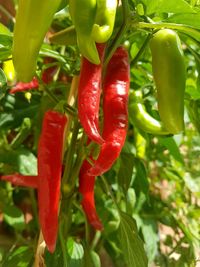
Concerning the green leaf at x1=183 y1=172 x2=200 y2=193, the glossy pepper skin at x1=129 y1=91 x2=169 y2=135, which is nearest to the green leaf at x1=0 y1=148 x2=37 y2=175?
the glossy pepper skin at x1=129 y1=91 x2=169 y2=135

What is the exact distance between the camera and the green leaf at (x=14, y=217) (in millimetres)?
1027

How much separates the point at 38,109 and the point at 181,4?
1.63ft

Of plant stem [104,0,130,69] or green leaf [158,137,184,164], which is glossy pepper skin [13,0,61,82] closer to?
plant stem [104,0,130,69]

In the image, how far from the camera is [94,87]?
63 cm

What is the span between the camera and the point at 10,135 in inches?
47.0

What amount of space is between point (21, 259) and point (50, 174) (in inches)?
9.2

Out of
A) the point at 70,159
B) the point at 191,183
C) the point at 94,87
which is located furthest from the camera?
the point at 191,183

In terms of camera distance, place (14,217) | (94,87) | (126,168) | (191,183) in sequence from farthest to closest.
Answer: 1. (191,183)
2. (14,217)
3. (126,168)
4. (94,87)

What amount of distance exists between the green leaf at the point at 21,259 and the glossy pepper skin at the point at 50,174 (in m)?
0.19

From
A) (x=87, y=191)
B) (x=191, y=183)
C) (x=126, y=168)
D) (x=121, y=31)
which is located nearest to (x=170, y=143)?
(x=126, y=168)

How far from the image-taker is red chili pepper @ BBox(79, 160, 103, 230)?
2.65ft

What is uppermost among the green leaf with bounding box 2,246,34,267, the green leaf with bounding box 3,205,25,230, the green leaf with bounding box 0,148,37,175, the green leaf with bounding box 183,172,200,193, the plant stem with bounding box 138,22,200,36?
the plant stem with bounding box 138,22,200,36

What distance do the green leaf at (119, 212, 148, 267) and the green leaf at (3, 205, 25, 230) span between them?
0.29 m

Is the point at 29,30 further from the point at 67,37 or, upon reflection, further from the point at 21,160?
the point at 21,160
